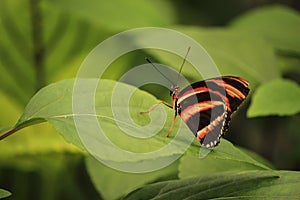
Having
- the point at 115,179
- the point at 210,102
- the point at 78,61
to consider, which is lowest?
the point at 115,179

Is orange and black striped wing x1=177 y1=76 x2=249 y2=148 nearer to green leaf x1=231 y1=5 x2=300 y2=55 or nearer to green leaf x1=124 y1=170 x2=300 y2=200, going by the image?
green leaf x1=124 y1=170 x2=300 y2=200

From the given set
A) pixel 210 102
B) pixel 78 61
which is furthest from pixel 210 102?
pixel 78 61

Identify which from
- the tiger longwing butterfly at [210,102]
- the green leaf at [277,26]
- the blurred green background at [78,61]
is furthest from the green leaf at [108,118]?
the green leaf at [277,26]

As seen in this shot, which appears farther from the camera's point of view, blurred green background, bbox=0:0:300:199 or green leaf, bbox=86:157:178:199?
blurred green background, bbox=0:0:300:199

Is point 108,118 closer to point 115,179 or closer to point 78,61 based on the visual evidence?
point 115,179

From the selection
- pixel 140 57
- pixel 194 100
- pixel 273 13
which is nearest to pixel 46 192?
pixel 140 57

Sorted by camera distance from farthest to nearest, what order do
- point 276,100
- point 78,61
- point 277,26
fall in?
point 78,61
point 277,26
point 276,100

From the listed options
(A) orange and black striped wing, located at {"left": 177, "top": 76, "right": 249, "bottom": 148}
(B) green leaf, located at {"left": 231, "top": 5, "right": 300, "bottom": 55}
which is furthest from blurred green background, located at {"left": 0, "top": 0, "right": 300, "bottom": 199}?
(A) orange and black striped wing, located at {"left": 177, "top": 76, "right": 249, "bottom": 148}
